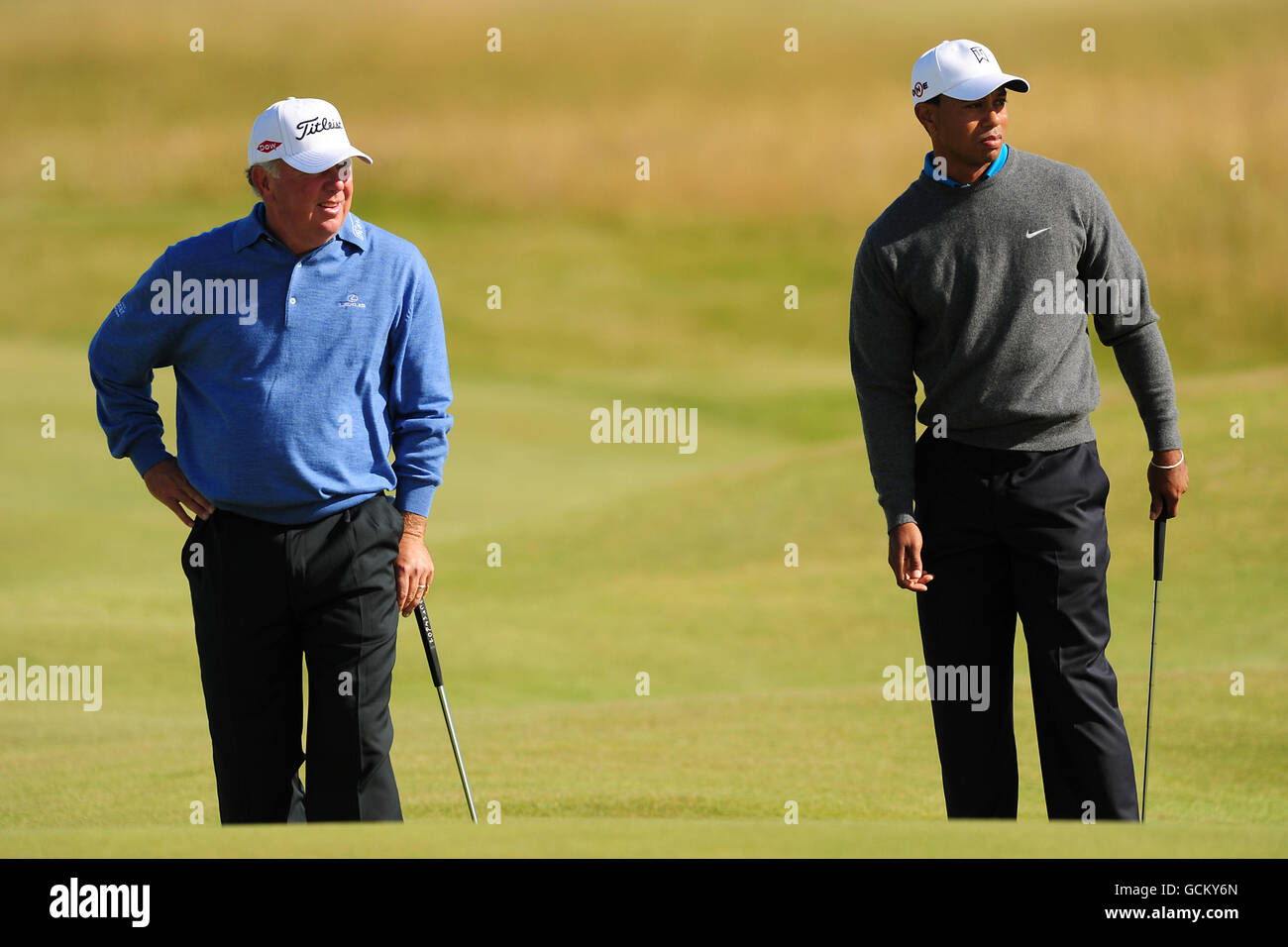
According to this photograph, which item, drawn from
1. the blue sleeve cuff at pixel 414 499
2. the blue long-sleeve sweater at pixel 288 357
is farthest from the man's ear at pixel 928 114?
the blue sleeve cuff at pixel 414 499

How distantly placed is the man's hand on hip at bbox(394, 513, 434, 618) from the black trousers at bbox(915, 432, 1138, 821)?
3.53 feet

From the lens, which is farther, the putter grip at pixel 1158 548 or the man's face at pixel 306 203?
the putter grip at pixel 1158 548

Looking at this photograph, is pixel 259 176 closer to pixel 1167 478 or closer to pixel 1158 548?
pixel 1167 478

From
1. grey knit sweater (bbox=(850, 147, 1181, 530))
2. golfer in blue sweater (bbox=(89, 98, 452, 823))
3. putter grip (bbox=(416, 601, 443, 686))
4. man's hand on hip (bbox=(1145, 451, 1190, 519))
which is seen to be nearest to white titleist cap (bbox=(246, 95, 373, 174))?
golfer in blue sweater (bbox=(89, 98, 452, 823))

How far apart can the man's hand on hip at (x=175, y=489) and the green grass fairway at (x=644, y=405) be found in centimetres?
73

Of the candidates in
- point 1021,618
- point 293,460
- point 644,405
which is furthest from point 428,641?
point 644,405

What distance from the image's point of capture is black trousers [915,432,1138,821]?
11.6 ft

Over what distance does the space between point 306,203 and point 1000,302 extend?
1447mm

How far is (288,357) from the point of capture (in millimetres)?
3500

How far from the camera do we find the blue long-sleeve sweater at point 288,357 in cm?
348

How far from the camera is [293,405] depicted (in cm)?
349

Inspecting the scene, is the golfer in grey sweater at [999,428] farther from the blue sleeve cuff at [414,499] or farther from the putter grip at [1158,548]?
the blue sleeve cuff at [414,499]
